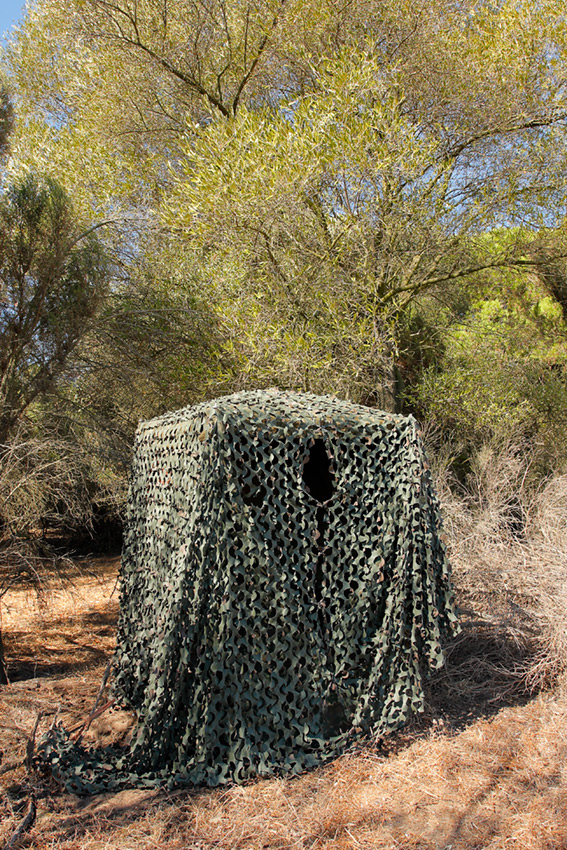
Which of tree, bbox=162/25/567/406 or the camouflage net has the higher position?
tree, bbox=162/25/567/406

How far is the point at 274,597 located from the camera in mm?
3795

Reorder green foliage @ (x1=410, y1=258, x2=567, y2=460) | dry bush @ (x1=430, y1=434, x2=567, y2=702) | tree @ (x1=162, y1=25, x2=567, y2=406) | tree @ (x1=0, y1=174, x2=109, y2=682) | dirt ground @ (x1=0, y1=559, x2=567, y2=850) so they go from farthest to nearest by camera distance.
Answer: green foliage @ (x1=410, y1=258, x2=567, y2=460) < tree @ (x1=162, y1=25, x2=567, y2=406) < tree @ (x1=0, y1=174, x2=109, y2=682) < dry bush @ (x1=430, y1=434, x2=567, y2=702) < dirt ground @ (x1=0, y1=559, x2=567, y2=850)

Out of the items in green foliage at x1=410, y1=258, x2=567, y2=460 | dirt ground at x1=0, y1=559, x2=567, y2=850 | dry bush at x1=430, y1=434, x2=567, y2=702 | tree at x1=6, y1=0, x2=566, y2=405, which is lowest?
dirt ground at x1=0, y1=559, x2=567, y2=850

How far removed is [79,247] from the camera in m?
7.05

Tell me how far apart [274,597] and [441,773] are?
1.37 m

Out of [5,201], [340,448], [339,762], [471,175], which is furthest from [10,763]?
[471,175]

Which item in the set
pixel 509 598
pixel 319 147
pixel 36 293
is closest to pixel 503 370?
pixel 319 147

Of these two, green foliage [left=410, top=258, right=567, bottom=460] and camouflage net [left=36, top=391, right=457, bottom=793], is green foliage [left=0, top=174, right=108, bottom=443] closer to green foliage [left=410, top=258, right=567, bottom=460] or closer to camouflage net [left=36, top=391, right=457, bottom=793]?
camouflage net [left=36, top=391, right=457, bottom=793]

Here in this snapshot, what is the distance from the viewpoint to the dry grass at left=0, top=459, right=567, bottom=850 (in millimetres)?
3141

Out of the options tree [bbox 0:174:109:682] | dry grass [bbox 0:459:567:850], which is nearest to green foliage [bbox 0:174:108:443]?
tree [bbox 0:174:109:682]

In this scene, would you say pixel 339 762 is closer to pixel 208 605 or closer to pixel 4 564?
pixel 208 605

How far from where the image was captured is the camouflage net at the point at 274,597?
3637 millimetres

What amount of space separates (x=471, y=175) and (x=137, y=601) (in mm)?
7843

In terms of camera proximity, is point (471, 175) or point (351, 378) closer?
point (351, 378)
